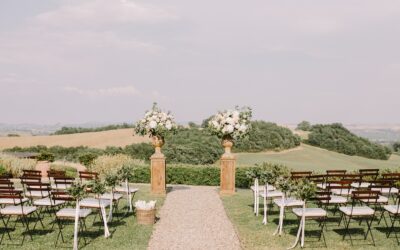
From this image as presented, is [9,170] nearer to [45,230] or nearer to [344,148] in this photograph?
[45,230]

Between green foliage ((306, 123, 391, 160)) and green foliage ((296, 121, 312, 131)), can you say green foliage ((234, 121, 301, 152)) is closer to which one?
green foliage ((306, 123, 391, 160))

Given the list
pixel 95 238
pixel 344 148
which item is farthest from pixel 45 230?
pixel 344 148

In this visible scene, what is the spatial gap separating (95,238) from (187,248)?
226 centimetres

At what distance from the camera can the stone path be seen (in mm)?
9562

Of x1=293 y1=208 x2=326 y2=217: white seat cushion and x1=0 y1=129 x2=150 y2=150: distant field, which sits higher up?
x1=293 y1=208 x2=326 y2=217: white seat cushion

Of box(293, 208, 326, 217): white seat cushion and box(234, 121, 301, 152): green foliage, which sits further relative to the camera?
box(234, 121, 301, 152): green foliage

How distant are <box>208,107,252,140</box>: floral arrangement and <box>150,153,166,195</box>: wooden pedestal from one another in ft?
7.70

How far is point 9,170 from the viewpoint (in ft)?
71.8

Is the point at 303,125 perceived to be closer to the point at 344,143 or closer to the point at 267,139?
the point at 344,143

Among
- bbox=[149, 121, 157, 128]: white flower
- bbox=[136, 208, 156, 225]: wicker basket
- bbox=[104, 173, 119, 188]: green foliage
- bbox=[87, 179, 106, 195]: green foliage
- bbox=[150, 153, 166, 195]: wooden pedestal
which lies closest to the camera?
bbox=[87, 179, 106, 195]: green foliage

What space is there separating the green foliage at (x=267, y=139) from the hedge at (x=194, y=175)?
17.3 metres

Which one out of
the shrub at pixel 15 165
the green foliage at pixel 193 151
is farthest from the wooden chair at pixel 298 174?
the shrub at pixel 15 165

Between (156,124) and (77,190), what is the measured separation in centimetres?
786

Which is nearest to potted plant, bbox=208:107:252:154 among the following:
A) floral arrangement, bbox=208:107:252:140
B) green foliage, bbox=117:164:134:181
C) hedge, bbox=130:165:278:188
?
floral arrangement, bbox=208:107:252:140
